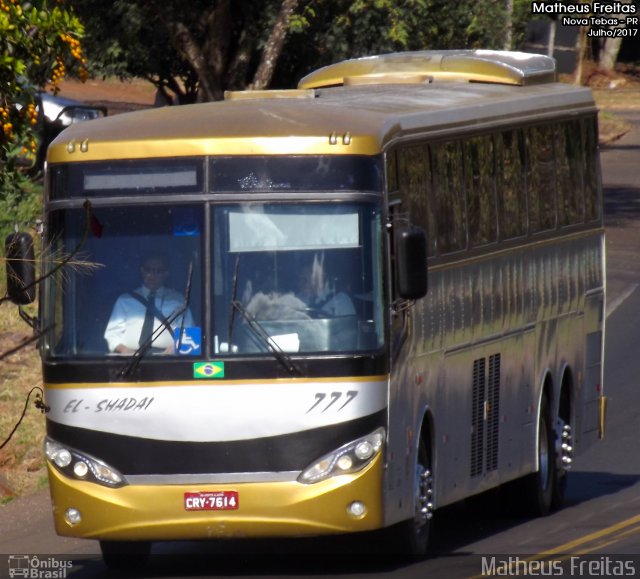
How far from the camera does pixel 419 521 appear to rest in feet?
34.2

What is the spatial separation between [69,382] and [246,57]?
15.6m

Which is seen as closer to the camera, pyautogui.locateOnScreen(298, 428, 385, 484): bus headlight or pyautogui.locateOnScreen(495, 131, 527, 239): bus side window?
pyautogui.locateOnScreen(298, 428, 385, 484): bus headlight

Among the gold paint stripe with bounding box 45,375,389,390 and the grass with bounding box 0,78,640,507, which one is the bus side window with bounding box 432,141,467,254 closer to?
the gold paint stripe with bounding box 45,375,389,390

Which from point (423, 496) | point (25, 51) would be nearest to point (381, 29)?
point (25, 51)

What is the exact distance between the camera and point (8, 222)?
22.3 m

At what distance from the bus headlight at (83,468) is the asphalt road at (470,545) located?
103 cm

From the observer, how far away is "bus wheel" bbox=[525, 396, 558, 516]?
13102 millimetres

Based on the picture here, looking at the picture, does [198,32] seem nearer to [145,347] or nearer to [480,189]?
[480,189]

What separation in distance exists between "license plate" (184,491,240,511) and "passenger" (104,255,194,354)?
836 mm

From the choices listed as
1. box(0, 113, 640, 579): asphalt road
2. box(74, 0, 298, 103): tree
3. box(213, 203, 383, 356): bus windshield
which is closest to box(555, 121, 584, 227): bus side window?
box(0, 113, 640, 579): asphalt road

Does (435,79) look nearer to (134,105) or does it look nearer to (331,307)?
(331,307)

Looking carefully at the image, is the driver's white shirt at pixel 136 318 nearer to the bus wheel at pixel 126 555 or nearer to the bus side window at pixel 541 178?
the bus wheel at pixel 126 555

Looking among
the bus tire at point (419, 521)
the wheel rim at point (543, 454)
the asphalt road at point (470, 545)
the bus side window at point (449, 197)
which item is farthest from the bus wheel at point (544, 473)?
the bus tire at point (419, 521)

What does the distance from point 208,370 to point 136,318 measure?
1.78 feet
